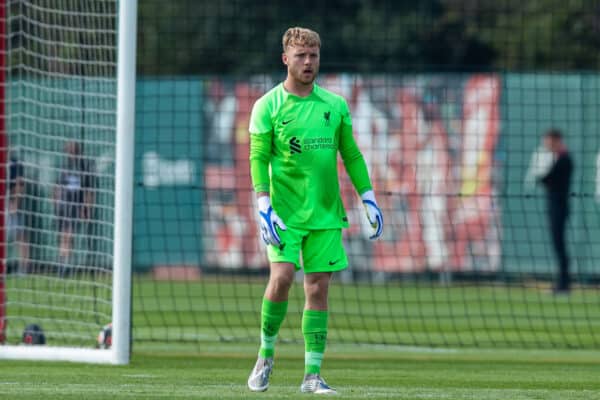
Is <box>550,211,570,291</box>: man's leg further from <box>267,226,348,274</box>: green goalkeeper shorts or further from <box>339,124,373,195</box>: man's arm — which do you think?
<box>267,226,348,274</box>: green goalkeeper shorts

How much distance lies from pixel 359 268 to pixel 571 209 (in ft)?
11.2

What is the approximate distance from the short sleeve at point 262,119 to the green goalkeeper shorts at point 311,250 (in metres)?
0.60

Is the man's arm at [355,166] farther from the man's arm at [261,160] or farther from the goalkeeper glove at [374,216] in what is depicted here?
the man's arm at [261,160]

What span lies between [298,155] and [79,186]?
14.9 feet

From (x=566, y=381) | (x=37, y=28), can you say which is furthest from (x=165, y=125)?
(x=566, y=381)

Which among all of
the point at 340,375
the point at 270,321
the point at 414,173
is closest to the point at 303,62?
the point at 270,321

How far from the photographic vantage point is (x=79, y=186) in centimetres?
1277

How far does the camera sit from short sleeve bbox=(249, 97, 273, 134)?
28.4ft

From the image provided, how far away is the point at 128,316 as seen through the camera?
422 inches

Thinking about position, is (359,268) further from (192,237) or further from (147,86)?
(147,86)

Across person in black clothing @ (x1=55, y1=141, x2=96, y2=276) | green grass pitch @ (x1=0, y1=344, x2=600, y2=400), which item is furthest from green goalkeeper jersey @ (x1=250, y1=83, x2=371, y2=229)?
person in black clothing @ (x1=55, y1=141, x2=96, y2=276)

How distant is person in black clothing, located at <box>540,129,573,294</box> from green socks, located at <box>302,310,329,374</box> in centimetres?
1165

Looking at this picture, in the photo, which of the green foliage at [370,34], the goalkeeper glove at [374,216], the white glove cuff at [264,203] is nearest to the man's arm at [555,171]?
the green foliage at [370,34]

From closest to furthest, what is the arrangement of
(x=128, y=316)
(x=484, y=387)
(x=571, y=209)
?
(x=484, y=387) < (x=128, y=316) < (x=571, y=209)
